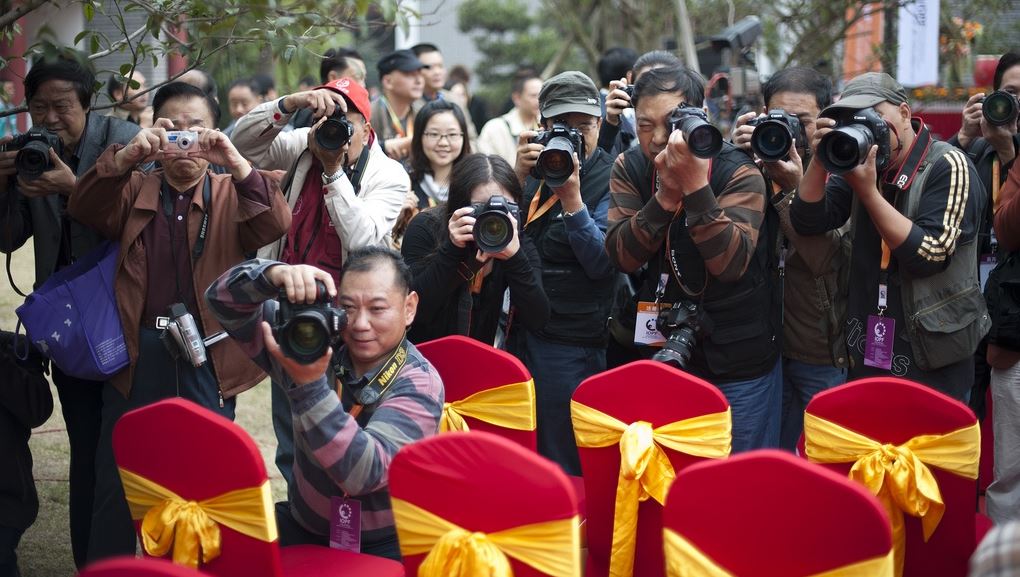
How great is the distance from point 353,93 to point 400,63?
2188 millimetres

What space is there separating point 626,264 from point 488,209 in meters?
0.44

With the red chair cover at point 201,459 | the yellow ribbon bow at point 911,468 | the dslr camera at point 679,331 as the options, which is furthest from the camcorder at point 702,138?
the red chair cover at point 201,459

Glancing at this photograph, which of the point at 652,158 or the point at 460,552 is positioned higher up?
the point at 652,158

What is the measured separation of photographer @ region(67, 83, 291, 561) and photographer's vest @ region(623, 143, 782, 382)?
3.91ft

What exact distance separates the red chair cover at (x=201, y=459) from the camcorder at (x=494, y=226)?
47.5 inches

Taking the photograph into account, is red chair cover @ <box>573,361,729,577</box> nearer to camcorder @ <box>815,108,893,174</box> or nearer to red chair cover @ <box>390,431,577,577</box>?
red chair cover @ <box>390,431,577,577</box>

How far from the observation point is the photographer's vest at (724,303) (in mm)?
3180

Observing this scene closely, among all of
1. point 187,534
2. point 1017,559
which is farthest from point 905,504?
point 187,534

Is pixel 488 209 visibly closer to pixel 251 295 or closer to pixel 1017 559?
pixel 251 295

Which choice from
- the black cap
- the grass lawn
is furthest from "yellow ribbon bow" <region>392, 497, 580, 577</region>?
the black cap

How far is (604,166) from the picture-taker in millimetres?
3777

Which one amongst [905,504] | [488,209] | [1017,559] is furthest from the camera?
[488,209]

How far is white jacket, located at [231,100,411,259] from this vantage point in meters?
3.56

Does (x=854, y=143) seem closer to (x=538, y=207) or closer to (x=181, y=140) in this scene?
(x=538, y=207)
